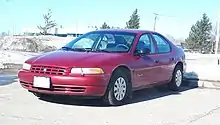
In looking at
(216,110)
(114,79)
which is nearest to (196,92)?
(216,110)

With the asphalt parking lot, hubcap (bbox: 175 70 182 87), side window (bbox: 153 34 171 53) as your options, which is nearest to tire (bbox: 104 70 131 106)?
the asphalt parking lot

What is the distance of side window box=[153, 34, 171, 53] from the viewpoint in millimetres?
8613

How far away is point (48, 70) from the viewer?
671 cm

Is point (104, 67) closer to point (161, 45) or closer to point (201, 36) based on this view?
point (161, 45)

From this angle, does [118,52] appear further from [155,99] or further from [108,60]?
[155,99]

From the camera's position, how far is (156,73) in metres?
8.22

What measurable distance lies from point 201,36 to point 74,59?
62.4m

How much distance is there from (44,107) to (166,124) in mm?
2085

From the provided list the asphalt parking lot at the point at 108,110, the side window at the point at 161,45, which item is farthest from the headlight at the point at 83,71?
the side window at the point at 161,45

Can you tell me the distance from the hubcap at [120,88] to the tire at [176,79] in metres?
2.23

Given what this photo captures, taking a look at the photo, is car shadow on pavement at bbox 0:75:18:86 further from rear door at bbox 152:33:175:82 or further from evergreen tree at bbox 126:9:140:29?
evergreen tree at bbox 126:9:140:29

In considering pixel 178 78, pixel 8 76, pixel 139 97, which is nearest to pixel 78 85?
→ pixel 139 97

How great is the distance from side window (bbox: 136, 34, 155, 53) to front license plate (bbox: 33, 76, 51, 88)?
198 cm

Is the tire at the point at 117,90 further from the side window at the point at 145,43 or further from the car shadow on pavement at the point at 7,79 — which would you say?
the car shadow on pavement at the point at 7,79
